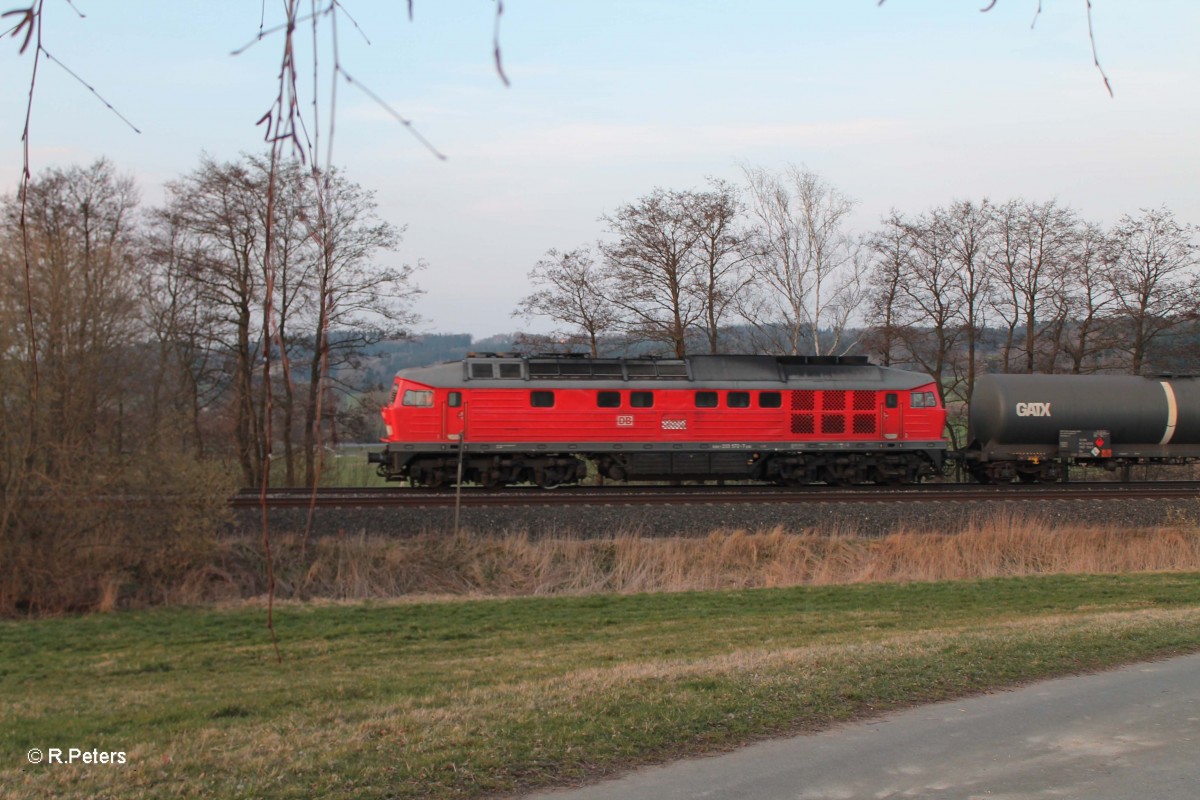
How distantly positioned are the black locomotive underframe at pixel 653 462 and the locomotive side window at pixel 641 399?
105cm

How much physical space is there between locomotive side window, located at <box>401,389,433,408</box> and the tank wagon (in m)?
15.4

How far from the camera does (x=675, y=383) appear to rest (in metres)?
26.3

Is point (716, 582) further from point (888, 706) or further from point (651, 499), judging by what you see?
point (888, 706)

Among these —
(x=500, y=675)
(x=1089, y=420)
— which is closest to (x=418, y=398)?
(x=500, y=675)

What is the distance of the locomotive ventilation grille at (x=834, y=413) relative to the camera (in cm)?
2680

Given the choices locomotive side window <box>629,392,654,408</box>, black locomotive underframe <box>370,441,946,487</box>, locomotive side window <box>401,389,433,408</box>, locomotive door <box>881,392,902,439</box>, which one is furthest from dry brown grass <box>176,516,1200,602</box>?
locomotive door <box>881,392,902,439</box>

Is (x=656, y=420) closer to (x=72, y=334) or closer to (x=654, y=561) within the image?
(x=654, y=561)

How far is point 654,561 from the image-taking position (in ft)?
63.3

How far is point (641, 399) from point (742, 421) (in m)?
2.75

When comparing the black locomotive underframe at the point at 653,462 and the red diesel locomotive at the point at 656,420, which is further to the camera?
the black locomotive underframe at the point at 653,462

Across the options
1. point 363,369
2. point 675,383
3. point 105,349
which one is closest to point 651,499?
point 675,383

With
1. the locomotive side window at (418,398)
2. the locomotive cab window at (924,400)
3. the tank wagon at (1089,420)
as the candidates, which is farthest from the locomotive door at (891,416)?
the locomotive side window at (418,398)

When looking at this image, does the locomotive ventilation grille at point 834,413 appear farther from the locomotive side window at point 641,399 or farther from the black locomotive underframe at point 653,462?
the locomotive side window at point 641,399

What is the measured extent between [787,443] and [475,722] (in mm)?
20738
